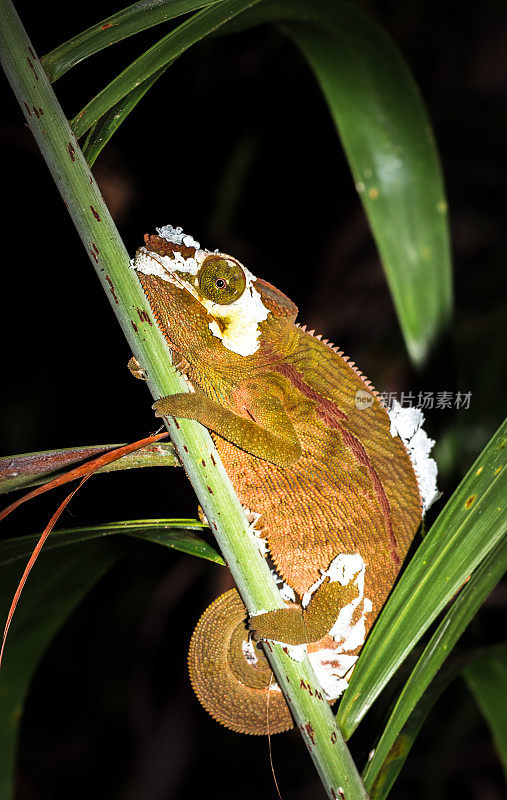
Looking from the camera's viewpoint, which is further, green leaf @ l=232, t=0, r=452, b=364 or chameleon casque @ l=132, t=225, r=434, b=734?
green leaf @ l=232, t=0, r=452, b=364

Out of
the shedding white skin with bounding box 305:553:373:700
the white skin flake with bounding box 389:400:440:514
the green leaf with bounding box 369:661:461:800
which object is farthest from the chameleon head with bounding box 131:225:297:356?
the green leaf with bounding box 369:661:461:800

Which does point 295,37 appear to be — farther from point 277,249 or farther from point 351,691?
point 277,249

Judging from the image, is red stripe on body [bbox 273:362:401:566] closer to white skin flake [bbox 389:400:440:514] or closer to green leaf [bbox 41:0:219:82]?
white skin flake [bbox 389:400:440:514]

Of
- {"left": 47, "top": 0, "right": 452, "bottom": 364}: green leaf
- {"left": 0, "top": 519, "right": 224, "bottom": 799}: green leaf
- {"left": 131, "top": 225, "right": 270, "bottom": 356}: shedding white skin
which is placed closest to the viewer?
{"left": 131, "top": 225, "right": 270, "bottom": 356}: shedding white skin

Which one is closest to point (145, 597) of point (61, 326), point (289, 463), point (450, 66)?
point (61, 326)

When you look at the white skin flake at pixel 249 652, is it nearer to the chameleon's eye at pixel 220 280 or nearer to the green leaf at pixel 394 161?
the chameleon's eye at pixel 220 280

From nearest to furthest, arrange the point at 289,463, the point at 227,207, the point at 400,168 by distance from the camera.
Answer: the point at 289,463, the point at 400,168, the point at 227,207
